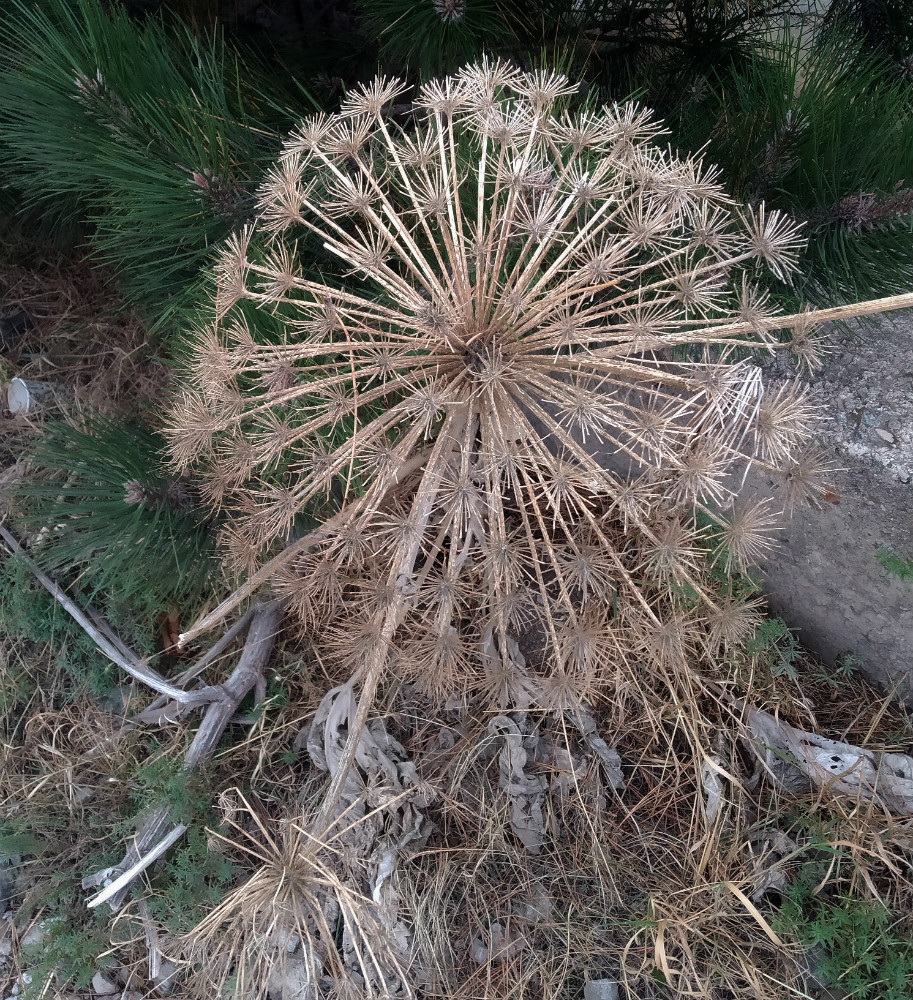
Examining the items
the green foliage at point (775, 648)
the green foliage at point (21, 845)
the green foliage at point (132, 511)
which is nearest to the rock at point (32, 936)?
the green foliage at point (21, 845)

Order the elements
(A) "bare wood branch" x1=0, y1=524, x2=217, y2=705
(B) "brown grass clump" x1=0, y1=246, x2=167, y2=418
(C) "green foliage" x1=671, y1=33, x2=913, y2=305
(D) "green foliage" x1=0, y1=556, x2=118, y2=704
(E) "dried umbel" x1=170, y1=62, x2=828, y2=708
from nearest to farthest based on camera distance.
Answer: (E) "dried umbel" x1=170, y1=62, x2=828, y2=708 → (C) "green foliage" x1=671, y1=33, x2=913, y2=305 → (A) "bare wood branch" x1=0, y1=524, x2=217, y2=705 → (D) "green foliage" x1=0, y1=556, x2=118, y2=704 → (B) "brown grass clump" x1=0, y1=246, x2=167, y2=418

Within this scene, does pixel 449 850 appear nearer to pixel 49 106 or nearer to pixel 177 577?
pixel 177 577

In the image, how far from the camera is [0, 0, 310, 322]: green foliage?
3.62 ft

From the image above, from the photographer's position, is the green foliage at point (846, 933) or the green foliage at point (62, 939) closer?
the green foliage at point (846, 933)

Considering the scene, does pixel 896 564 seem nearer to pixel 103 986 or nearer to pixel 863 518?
pixel 863 518

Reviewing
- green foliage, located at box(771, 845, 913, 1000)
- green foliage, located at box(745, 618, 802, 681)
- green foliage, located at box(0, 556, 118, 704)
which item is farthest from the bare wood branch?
green foliage, located at box(771, 845, 913, 1000)

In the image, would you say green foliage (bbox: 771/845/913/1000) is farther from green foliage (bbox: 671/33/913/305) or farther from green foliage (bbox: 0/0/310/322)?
green foliage (bbox: 0/0/310/322)

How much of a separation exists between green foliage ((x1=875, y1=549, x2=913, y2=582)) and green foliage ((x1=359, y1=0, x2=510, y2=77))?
127 cm

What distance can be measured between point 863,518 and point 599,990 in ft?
3.70

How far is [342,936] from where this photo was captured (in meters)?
1.45

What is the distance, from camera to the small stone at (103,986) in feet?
5.19

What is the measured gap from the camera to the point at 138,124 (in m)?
1.14

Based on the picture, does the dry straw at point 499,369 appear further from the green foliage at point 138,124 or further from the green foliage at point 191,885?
the green foliage at point 191,885

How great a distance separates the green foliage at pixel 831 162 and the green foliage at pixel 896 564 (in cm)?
62
